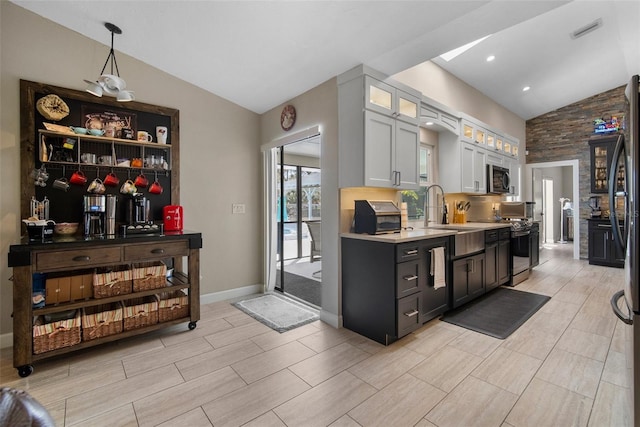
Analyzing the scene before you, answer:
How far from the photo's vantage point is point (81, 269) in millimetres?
2449

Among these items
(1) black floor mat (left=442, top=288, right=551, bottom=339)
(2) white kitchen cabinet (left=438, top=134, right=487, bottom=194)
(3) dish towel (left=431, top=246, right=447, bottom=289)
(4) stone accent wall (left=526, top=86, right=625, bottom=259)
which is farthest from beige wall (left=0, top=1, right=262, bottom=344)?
(4) stone accent wall (left=526, top=86, right=625, bottom=259)

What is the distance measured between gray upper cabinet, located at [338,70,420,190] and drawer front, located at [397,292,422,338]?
1109 mm

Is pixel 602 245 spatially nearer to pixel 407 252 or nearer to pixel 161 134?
pixel 407 252

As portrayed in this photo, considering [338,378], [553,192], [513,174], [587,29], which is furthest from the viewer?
[553,192]

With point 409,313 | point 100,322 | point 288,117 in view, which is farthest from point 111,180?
point 409,313

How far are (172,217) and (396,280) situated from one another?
244cm

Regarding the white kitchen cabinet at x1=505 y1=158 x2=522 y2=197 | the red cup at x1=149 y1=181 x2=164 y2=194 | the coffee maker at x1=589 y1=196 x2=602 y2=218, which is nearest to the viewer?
the red cup at x1=149 y1=181 x2=164 y2=194

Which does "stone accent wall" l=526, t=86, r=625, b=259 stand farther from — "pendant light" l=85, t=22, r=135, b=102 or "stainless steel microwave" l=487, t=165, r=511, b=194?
"pendant light" l=85, t=22, r=135, b=102

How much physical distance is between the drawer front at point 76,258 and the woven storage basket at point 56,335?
441mm

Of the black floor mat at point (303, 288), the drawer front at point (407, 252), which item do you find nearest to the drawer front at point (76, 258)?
the black floor mat at point (303, 288)

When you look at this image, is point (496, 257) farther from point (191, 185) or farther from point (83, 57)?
point (83, 57)

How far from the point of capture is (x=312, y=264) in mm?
6082

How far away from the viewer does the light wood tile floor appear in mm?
1660

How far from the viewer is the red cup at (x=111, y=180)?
9.26ft
